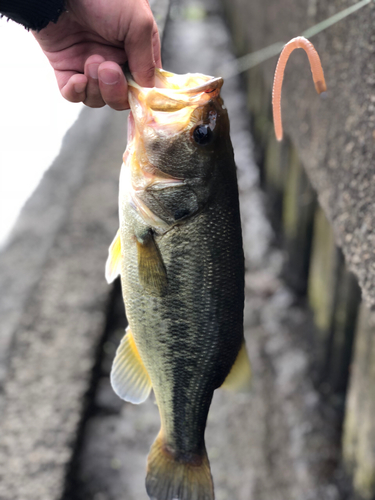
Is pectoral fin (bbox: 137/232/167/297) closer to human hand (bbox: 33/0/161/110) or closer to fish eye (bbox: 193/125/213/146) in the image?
fish eye (bbox: 193/125/213/146)

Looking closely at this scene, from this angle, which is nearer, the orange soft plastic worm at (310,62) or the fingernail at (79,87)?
the orange soft plastic worm at (310,62)

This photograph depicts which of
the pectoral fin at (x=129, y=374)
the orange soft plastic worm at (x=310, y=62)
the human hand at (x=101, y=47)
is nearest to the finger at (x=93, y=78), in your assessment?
the human hand at (x=101, y=47)

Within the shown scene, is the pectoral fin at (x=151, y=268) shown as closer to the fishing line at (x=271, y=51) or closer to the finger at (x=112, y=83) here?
the finger at (x=112, y=83)

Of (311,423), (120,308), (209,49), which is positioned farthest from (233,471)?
(209,49)

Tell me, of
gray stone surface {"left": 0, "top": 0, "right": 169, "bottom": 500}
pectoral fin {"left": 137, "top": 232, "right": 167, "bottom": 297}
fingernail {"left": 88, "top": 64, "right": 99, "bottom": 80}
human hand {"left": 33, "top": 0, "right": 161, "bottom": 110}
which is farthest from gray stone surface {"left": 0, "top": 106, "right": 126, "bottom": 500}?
fingernail {"left": 88, "top": 64, "right": 99, "bottom": 80}

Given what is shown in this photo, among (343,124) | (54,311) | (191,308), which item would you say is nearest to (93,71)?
(191,308)

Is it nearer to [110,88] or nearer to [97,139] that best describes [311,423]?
[110,88]
